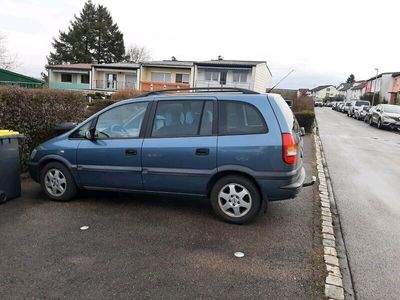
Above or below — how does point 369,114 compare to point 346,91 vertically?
below

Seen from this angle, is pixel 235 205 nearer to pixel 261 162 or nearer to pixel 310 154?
pixel 261 162

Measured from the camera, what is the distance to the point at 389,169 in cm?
951

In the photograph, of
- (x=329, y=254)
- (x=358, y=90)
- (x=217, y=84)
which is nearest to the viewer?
(x=329, y=254)

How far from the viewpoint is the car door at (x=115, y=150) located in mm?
5160

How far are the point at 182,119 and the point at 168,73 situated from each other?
40.7 meters

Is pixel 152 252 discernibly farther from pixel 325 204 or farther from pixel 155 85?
pixel 155 85

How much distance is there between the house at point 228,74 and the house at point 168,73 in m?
1.22

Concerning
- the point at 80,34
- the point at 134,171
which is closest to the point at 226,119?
the point at 134,171

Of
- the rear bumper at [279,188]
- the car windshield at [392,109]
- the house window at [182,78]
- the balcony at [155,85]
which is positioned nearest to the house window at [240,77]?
the house window at [182,78]

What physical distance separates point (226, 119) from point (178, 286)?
7.50 ft

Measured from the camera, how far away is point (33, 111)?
23.6ft

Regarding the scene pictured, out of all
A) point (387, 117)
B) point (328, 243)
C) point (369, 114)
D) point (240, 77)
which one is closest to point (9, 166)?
point (328, 243)

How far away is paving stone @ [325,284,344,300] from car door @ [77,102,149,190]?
2.85m

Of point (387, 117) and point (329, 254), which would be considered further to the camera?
point (387, 117)
